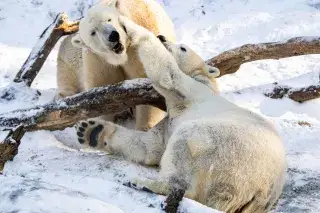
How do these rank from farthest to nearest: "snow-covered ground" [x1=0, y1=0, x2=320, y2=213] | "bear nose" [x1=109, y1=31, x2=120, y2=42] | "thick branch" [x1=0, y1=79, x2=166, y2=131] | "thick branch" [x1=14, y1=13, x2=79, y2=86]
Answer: "thick branch" [x1=14, y1=13, x2=79, y2=86]
"bear nose" [x1=109, y1=31, x2=120, y2=42]
"thick branch" [x1=0, y1=79, x2=166, y2=131]
"snow-covered ground" [x1=0, y1=0, x2=320, y2=213]

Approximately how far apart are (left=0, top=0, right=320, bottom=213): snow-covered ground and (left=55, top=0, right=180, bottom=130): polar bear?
16.4 inches

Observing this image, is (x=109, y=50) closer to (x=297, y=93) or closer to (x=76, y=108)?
(x=76, y=108)

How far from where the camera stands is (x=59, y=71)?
5.98 m

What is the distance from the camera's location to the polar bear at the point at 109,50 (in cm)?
427

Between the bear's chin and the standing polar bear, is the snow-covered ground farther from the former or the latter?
the bear's chin

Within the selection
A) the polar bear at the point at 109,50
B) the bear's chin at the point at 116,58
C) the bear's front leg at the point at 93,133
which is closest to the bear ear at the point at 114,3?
the polar bear at the point at 109,50

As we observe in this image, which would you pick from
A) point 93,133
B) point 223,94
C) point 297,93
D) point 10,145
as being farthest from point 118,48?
point 297,93

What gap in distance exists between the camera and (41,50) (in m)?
5.70

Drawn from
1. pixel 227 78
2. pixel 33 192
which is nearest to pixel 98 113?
pixel 33 192

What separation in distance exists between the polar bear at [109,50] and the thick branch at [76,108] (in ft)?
1.44

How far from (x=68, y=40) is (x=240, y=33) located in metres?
2.67

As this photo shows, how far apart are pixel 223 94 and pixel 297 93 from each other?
A: 81cm

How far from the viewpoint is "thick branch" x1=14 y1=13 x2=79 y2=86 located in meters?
5.65

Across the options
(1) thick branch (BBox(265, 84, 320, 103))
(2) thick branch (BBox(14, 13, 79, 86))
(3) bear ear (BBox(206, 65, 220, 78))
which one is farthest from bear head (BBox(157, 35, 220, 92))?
(2) thick branch (BBox(14, 13, 79, 86))
